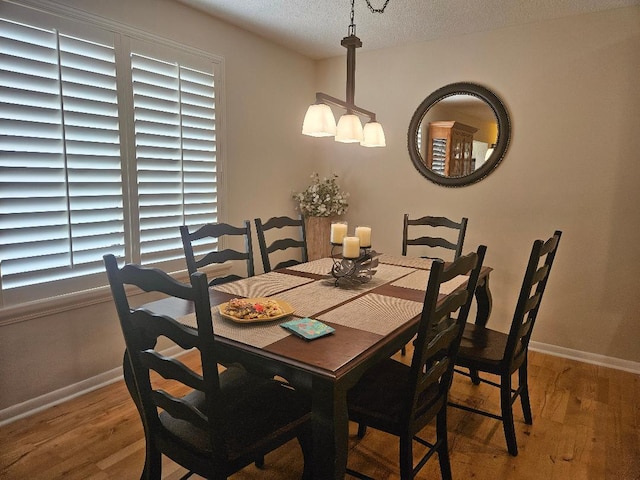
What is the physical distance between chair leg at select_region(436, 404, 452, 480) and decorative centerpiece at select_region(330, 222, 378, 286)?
72 cm

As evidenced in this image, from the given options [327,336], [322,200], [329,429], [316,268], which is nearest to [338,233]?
[316,268]

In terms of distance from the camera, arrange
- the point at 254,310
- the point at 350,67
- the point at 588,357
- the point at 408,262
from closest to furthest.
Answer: the point at 254,310, the point at 350,67, the point at 408,262, the point at 588,357

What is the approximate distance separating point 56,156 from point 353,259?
5.48 ft

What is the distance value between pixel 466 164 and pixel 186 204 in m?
2.17

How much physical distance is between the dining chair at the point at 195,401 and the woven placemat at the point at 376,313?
343 mm

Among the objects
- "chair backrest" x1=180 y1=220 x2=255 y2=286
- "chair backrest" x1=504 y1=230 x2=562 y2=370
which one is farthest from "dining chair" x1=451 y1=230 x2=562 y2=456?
"chair backrest" x1=180 y1=220 x2=255 y2=286

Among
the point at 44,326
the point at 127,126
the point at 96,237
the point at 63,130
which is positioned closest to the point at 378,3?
the point at 127,126

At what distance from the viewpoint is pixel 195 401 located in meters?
1.58

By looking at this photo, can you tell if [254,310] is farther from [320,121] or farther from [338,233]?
[320,121]

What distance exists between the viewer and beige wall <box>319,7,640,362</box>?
114 inches

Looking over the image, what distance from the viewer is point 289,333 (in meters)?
1.51

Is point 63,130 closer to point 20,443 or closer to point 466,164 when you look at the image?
point 20,443

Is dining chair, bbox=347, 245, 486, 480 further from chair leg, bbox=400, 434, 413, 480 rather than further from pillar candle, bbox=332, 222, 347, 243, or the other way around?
pillar candle, bbox=332, 222, 347, 243

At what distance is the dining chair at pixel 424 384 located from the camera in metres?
1.46
